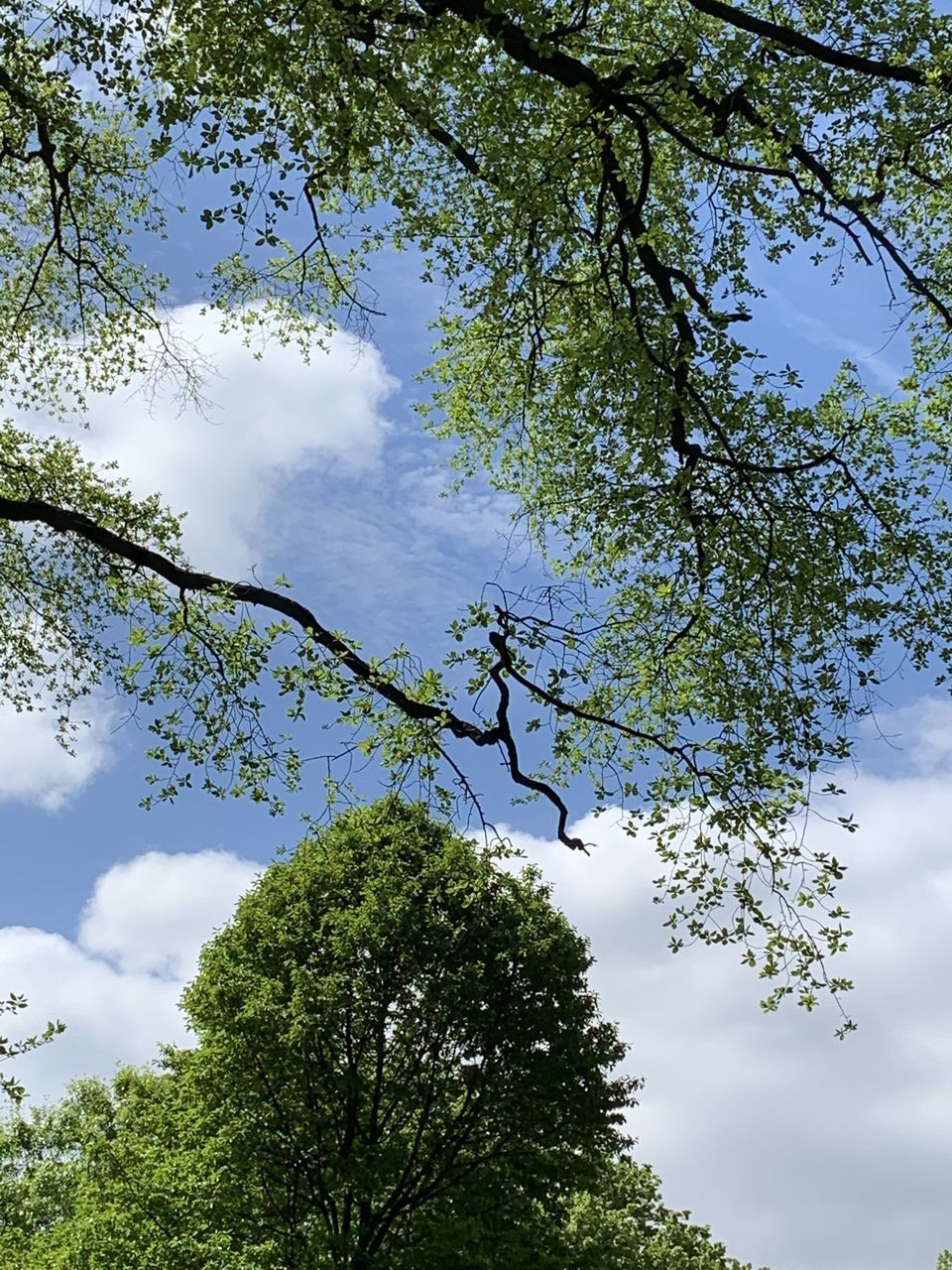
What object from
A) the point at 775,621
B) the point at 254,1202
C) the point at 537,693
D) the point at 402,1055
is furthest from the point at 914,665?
the point at 254,1202

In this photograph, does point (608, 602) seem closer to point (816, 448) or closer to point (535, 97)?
point (816, 448)

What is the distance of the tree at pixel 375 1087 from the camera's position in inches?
840

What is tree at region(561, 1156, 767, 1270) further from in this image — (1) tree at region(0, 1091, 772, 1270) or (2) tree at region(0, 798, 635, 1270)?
(2) tree at region(0, 798, 635, 1270)

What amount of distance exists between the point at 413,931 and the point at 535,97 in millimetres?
16710

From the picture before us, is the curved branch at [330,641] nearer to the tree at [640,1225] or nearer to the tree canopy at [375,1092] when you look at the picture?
the tree canopy at [375,1092]

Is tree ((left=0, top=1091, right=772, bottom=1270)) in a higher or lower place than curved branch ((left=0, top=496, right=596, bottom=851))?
lower

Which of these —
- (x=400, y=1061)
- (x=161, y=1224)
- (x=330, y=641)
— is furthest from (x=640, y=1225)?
(x=330, y=641)

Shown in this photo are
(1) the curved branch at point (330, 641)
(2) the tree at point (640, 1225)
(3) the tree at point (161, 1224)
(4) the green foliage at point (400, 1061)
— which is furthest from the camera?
(2) the tree at point (640, 1225)

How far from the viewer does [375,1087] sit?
2267 centimetres

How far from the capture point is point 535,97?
987 centimetres

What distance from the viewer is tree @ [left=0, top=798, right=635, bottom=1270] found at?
70.0ft

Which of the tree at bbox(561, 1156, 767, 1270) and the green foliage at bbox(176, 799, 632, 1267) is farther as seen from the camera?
the tree at bbox(561, 1156, 767, 1270)

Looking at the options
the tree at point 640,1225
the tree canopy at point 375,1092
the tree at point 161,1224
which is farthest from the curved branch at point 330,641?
the tree at point 640,1225

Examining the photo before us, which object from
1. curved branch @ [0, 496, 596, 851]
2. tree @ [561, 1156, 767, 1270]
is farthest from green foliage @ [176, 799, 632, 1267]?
curved branch @ [0, 496, 596, 851]
